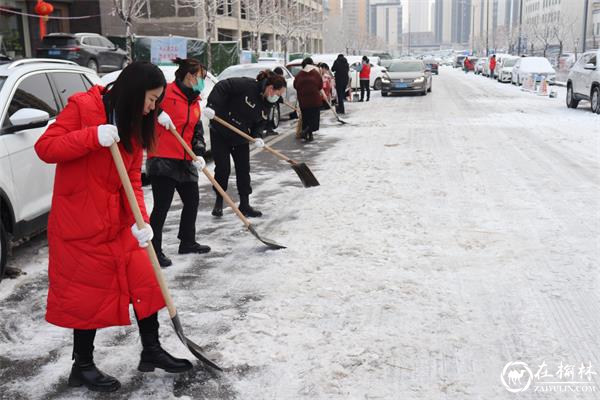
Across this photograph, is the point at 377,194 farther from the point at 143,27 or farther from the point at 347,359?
the point at 143,27

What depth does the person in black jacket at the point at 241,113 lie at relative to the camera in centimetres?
710

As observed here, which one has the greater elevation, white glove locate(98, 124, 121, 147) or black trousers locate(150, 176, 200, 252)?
white glove locate(98, 124, 121, 147)

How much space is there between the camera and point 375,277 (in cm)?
528

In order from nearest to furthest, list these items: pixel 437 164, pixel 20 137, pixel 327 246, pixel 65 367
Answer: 1. pixel 65 367
2. pixel 20 137
3. pixel 327 246
4. pixel 437 164

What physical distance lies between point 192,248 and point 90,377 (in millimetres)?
2585

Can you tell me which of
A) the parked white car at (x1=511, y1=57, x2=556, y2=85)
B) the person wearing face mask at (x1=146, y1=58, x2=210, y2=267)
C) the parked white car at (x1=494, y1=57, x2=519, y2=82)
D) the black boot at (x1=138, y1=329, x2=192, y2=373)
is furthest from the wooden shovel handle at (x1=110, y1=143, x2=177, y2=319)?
the parked white car at (x1=494, y1=57, x2=519, y2=82)

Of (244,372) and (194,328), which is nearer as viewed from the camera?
(244,372)

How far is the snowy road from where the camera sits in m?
3.70

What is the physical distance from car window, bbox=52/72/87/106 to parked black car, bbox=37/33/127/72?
18.3 m

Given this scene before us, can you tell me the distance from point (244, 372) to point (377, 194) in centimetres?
478

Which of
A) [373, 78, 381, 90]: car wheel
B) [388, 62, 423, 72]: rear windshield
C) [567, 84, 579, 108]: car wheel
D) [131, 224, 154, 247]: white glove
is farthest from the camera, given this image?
[373, 78, 381, 90]: car wheel

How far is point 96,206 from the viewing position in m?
3.25

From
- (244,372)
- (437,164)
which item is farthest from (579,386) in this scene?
(437,164)

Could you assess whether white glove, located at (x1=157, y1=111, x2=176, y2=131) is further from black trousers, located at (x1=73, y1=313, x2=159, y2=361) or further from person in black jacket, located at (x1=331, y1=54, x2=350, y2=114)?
person in black jacket, located at (x1=331, y1=54, x2=350, y2=114)
